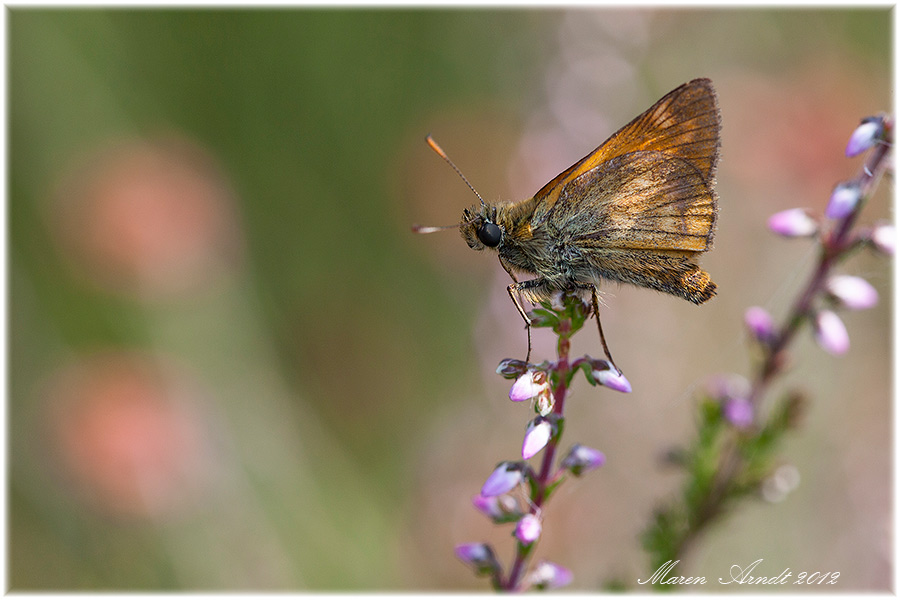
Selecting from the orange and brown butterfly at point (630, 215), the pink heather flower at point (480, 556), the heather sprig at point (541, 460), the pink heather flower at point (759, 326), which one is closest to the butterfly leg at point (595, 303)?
the orange and brown butterfly at point (630, 215)

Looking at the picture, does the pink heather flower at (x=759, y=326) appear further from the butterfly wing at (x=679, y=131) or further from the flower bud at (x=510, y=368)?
the flower bud at (x=510, y=368)

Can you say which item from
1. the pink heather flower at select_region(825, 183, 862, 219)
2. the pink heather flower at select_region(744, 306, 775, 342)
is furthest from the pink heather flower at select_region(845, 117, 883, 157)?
the pink heather flower at select_region(744, 306, 775, 342)

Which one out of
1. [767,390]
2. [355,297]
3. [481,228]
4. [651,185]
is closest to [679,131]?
[651,185]

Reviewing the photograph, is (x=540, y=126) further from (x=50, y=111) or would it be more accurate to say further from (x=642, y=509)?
(x=50, y=111)

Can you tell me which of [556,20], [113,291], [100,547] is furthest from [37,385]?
[556,20]

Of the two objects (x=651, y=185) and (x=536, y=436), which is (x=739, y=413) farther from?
(x=536, y=436)

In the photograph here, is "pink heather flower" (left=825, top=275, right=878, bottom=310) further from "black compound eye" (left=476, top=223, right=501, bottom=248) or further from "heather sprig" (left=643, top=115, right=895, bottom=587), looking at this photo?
"black compound eye" (left=476, top=223, right=501, bottom=248)
